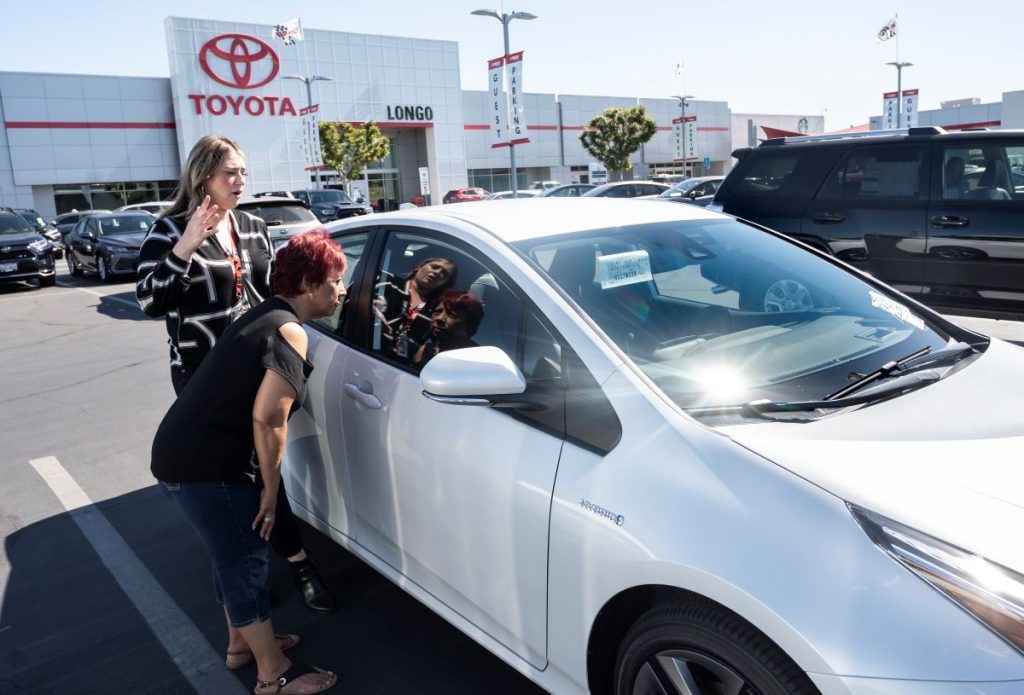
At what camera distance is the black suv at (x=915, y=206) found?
602 centimetres

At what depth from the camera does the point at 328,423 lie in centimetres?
310

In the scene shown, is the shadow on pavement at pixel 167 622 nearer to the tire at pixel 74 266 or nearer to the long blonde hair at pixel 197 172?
the long blonde hair at pixel 197 172

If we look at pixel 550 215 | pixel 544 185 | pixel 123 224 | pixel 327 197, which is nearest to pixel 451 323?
pixel 550 215

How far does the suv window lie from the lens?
7172 mm

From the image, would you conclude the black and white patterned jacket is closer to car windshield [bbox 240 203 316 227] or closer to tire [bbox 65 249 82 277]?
car windshield [bbox 240 203 316 227]

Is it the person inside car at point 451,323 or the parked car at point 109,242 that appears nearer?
the person inside car at point 451,323

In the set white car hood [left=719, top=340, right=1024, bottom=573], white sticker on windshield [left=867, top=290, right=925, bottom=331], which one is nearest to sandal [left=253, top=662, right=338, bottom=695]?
white car hood [left=719, top=340, right=1024, bottom=573]

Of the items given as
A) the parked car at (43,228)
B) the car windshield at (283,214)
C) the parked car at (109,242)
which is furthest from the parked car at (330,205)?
the car windshield at (283,214)

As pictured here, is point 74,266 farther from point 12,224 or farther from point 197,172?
point 197,172

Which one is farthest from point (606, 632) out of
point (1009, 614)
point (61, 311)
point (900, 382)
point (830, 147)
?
point (61, 311)

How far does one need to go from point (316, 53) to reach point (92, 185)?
14.0 metres

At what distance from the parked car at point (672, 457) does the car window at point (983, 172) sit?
3955 mm

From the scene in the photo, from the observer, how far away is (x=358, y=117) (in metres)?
46.0

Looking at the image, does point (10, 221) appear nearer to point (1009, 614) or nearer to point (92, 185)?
point (1009, 614)
